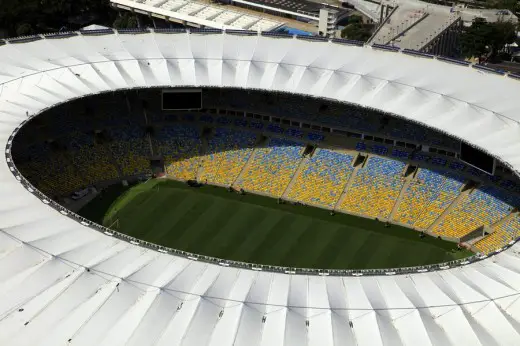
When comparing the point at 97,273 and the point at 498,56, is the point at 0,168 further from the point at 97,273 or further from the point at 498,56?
the point at 498,56

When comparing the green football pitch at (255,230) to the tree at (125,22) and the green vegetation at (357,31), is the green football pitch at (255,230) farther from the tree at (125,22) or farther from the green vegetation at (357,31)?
the green vegetation at (357,31)

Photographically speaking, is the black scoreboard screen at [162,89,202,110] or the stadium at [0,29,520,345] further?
the black scoreboard screen at [162,89,202,110]

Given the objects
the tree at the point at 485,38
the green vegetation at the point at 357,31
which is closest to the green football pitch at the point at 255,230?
the tree at the point at 485,38

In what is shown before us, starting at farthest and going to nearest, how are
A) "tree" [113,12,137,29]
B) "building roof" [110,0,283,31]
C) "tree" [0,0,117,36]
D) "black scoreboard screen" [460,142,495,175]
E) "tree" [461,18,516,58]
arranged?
"tree" [113,12,137,29]
"building roof" [110,0,283,31]
"tree" [0,0,117,36]
"tree" [461,18,516,58]
"black scoreboard screen" [460,142,495,175]

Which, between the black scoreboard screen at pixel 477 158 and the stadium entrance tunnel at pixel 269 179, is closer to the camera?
→ the black scoreboard screen at pixel 477 158

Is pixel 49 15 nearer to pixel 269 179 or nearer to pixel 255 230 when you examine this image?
pixel 269 179

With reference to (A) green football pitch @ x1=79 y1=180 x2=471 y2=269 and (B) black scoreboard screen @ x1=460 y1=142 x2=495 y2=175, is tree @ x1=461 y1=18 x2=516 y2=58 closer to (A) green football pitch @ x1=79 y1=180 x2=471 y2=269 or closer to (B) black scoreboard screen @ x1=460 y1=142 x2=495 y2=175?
(B) black scoreboard screen @ x1=460 y1=142 x2=495 y2=175

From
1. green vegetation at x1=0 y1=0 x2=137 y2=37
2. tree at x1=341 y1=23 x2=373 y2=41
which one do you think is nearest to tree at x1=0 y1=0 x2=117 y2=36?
green vegetation at x1=0 y1=0 x2=137 y2=37
